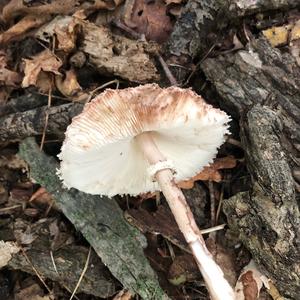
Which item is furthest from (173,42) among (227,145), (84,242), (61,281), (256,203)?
(61,281)

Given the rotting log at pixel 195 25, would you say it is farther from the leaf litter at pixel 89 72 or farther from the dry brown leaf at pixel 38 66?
the dry brown leaf at pixel 38 66

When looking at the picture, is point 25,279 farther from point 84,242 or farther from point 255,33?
point 255,33

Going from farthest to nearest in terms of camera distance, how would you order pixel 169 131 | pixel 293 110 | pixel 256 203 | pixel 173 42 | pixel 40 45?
pixel 40 45
pixel 173 42
pixel 293 110
pixel 256 203
pixel 169 131

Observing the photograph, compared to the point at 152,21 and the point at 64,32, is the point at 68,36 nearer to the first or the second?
the point at 64,32

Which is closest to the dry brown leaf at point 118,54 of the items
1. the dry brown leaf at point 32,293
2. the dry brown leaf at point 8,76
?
the dry brown leaf at point 8,76

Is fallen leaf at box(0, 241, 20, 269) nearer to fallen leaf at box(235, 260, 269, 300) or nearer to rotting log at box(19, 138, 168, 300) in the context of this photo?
rotting log at box(19, 138, 168, 300)

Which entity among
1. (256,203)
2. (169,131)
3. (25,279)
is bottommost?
(25,279)
